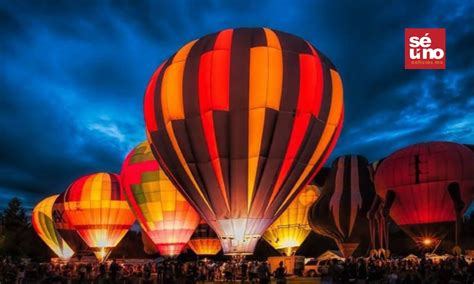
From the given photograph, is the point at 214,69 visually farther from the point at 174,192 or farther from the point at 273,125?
the point at 174,192

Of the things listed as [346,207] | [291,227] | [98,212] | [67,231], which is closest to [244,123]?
[346,207]

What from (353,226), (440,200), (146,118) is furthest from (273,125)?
(353,226)

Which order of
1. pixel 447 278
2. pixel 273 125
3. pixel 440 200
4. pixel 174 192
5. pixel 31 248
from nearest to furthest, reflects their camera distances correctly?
pixel 447 278
pixel 273 125
pixel 440 200
pixel 174 192
pixel 31 248

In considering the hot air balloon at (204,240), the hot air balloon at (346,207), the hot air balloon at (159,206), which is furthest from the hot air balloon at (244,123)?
the hot air balloon at (204,240)

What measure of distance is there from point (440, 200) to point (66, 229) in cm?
2636

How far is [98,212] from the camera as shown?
3575 cm

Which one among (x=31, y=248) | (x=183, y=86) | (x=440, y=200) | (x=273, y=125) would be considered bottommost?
(x=31, y=248)

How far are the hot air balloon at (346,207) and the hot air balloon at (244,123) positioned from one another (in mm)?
16736

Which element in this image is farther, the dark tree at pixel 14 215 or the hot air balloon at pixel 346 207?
the dark tree at pixel 14 215

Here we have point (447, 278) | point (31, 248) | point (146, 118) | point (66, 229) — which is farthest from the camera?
point (31, 248)

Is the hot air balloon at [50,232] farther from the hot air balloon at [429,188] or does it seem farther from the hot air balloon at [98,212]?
the hot air balloon at [429,188]

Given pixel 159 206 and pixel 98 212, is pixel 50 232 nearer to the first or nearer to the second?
pixel 98 212

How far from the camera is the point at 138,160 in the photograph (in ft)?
101

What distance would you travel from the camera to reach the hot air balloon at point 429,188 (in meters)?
26.2
